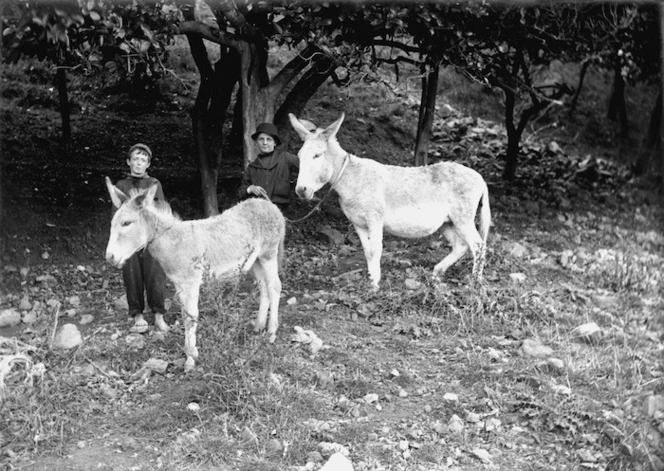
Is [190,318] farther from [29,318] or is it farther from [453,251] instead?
[453,251]

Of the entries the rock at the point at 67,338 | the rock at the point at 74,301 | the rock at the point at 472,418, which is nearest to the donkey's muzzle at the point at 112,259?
the rock at the point at 67,338

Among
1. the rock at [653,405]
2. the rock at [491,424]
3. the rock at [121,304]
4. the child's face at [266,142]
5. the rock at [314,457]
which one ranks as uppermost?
the child's face at [266,142]

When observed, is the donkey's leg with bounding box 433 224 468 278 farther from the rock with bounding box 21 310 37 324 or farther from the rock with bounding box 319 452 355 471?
the rock with bounding box 21 310 37 324

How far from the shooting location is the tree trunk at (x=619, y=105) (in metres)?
17.5

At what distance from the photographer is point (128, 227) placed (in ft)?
20.7

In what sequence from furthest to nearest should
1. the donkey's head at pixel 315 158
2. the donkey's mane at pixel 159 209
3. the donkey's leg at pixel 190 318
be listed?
the donkey's head at pixel 315 158 < the donkey's mane at pixel 159 209 < the donkey's leg at pixel 190 318

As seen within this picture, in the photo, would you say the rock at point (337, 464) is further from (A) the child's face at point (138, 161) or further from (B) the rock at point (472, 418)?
(A) the child's face at point (138, 161)

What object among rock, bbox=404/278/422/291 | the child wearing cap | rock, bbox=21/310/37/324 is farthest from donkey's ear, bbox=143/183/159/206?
rock, bbox=404/278/422/291

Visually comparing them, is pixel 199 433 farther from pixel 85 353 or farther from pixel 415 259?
pixel 415 259

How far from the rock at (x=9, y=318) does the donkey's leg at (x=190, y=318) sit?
7.95ft

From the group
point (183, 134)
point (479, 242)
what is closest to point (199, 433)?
point (479, 242)

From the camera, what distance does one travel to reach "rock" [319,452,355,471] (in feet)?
17.5

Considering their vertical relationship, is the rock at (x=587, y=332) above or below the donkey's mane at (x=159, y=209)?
below

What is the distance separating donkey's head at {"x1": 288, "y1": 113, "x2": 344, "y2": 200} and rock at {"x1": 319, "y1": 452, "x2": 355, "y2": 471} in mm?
3370
